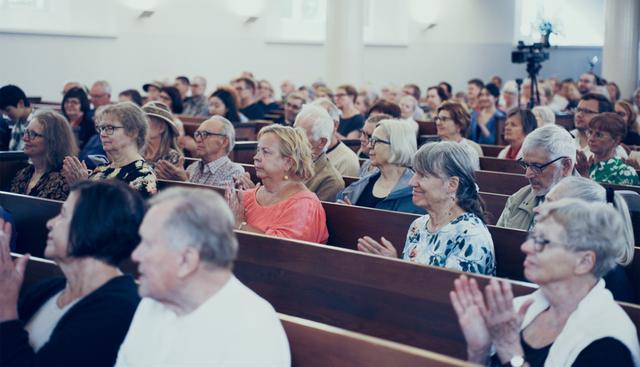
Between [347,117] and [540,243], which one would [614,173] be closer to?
[540,243]

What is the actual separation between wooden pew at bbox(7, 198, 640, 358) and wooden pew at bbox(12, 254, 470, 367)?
0.58 m

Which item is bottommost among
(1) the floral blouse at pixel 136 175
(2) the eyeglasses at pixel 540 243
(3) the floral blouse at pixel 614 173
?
(3) the floral blouse at pixel 614 173

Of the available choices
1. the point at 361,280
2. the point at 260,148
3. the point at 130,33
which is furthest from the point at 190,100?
the point at 361,280

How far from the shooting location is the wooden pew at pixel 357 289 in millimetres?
2789

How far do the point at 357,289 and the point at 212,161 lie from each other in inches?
96.8

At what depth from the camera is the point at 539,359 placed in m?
2.43

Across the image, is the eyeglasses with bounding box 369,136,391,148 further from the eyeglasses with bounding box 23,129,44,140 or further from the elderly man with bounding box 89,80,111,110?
the elderly man with bounding box 89,80,111,110

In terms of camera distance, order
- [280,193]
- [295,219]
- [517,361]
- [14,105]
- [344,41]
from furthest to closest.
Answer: [344,41] < [14,105] < [280,193] < [295,219] < [517,361]

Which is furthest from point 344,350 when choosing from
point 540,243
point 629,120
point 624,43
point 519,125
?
point 624,43

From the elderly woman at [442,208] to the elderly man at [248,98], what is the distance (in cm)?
701

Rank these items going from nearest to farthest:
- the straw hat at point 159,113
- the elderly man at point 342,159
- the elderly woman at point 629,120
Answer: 1. the straw hat at point 159,113
2. the elderly man at point 342,159
3. the elderly woman at point 629,120

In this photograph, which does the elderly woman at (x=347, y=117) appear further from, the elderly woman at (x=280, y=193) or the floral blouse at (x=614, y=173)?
the elderly woman at (x=280, y=193)

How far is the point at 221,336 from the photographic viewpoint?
212 cm

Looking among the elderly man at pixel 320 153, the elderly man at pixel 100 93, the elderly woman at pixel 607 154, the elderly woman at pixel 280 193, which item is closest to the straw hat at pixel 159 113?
the elderly man at pixel 320 153
